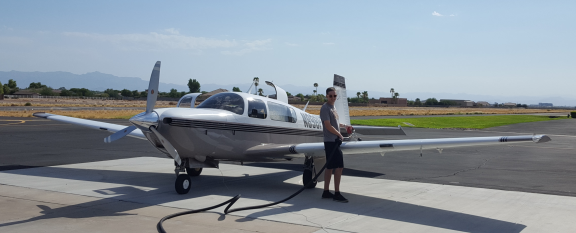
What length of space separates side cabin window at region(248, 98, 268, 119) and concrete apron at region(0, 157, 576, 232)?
152 centimetres

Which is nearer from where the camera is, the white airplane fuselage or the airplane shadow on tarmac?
the airplane shadow on tarmac

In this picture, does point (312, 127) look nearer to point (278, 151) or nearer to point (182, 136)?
point (278, 151)

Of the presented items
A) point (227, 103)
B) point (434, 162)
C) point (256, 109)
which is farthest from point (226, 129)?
point (434, 162)

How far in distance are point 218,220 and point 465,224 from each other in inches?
140

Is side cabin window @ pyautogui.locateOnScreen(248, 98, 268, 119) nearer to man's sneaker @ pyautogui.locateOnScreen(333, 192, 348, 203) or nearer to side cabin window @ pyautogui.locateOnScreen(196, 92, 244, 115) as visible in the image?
side cabin window @ pyautogui.locateOnScreen(196, 92, 244, 115)

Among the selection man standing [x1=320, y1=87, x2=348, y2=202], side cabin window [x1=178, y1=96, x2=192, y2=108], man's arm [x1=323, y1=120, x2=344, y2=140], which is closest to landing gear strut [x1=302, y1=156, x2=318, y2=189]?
man standing [x1=320, y1=87, x2=348, y2=202]

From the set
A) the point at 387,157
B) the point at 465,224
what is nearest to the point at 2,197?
the point at 465,224

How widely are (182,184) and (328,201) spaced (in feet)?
8.91

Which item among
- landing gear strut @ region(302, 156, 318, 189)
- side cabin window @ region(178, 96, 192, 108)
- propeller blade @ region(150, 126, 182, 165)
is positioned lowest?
landing gear strut @ region(302, 156, 318, 189)

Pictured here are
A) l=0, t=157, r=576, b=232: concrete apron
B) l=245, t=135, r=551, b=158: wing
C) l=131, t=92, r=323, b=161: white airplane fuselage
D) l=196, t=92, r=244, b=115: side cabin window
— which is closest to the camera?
l=0, t=157, r=576, b=232: concrete apron

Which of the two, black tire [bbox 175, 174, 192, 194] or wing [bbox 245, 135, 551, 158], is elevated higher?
wing [bbox 245, 135, 551, 158]

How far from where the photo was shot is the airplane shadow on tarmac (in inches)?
252

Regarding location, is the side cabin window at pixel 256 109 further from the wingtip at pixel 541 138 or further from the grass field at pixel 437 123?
the grass field at pixel 437 123

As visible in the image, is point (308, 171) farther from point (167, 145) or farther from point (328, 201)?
point (167, 145)
